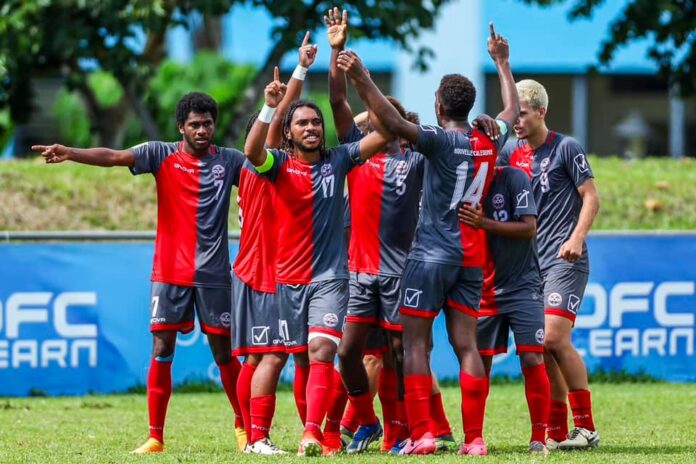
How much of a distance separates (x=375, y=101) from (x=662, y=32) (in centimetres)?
1293

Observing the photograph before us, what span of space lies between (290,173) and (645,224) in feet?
28.2

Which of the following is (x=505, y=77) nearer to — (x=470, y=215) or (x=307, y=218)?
(x=470, y=215)

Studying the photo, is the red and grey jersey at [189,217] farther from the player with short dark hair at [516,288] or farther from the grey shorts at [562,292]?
the grey shorts at [562,292]

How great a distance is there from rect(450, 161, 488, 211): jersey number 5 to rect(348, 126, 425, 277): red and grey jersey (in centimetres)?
66

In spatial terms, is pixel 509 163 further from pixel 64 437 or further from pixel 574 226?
pixel 64 437

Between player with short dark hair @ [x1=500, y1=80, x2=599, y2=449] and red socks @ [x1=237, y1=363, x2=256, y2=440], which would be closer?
red socks @ [x1=237, y1=363, x2=256, y2=440]

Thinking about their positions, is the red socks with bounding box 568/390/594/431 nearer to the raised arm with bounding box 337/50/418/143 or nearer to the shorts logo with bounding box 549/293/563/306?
the shorts logo with bounding box 549/293/563/306

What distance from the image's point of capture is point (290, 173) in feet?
27.8

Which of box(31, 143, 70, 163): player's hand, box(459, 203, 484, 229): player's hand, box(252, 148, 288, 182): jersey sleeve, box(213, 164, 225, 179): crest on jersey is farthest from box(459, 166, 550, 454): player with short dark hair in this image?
box(31, 143, 70, 163): player's hand

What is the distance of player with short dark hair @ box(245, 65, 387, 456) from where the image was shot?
830cm

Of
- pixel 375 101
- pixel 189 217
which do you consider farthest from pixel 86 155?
pixel 375 101

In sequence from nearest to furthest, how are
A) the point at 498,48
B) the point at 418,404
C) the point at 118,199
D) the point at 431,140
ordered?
the point at 431,140, the point at 418,404, the point at 498,48, the point at 118,199

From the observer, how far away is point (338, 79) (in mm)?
8875

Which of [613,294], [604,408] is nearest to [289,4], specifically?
[613,294]
